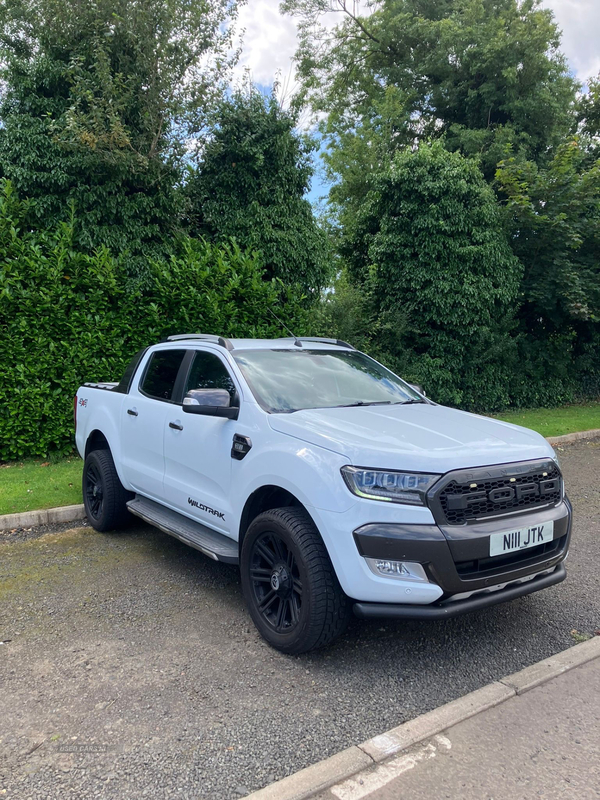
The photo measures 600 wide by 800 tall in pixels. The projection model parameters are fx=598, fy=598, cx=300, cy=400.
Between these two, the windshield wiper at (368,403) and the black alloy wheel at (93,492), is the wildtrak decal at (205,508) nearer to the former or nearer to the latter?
the windshield wiper at (368,403)

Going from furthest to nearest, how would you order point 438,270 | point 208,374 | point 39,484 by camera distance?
point 438,270 → point 39,484 → point 208,374

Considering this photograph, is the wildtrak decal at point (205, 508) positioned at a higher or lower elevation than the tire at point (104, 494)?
higher

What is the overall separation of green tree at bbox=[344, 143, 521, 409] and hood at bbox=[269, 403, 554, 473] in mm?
9517

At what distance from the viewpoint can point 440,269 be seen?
43.8 feet

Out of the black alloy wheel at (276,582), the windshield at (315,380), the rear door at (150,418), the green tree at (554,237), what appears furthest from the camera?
the green tree at (554,237)

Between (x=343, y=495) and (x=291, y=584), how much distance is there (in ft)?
2.25

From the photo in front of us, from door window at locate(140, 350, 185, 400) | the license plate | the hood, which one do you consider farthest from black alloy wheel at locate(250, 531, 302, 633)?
door window at locate(140, 350, 185, 400)

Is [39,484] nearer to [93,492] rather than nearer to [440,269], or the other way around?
[93,492]

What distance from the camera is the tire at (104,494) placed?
18.5ft

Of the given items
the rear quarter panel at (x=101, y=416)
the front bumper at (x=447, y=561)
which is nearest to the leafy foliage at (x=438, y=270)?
the rear quarter panel at (x=101, y=416)

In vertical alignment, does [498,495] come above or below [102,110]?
below

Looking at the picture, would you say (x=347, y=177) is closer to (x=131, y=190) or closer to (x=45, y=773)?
(x=131, y=190)

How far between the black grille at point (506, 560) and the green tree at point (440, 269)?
9.94 meters

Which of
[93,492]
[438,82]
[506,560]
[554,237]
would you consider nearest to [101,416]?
[93,492]
